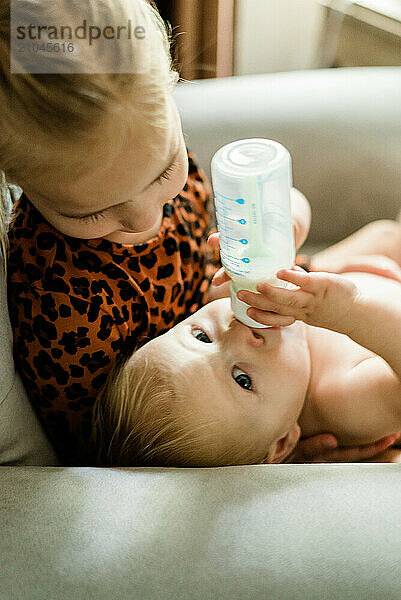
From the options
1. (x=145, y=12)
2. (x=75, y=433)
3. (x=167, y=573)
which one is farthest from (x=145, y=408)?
(x=145, y=12)

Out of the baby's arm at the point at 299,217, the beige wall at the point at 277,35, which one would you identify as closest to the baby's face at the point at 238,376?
the baby's arm at the point at 299,217

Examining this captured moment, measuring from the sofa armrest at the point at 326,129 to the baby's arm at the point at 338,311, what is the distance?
0.44 m

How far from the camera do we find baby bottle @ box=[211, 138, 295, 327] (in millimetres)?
739

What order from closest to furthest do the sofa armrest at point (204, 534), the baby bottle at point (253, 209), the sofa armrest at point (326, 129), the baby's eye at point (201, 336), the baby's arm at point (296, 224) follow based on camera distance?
the sofa armrest at point (204, 534) < the baby bottle at point (253, 209) < the baby's eye at point (201, 336) < the baby's arm at point (296, 224) < the sofa armrest at point (326, 129)

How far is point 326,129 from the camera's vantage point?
127 cm

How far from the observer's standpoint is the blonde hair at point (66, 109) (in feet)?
2.16

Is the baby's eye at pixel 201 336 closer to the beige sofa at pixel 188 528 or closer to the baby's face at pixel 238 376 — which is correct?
the baby's face at pixel 238 376

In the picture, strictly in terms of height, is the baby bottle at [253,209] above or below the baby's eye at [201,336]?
above

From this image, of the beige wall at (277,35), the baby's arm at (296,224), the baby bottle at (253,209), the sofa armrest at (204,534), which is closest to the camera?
the sofa armrest at (204,534)

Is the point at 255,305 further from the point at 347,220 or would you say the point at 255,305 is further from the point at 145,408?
the point at 347,220

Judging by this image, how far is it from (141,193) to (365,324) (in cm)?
34

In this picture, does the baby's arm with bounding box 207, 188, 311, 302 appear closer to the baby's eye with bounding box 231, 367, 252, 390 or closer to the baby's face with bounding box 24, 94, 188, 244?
the baby's eye with bounding box 231, 367, 252, 390

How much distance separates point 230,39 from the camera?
1849mm

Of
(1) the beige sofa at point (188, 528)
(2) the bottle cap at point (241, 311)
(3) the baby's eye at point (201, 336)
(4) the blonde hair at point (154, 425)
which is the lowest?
(4) the blonde hair at point (154, 425)
